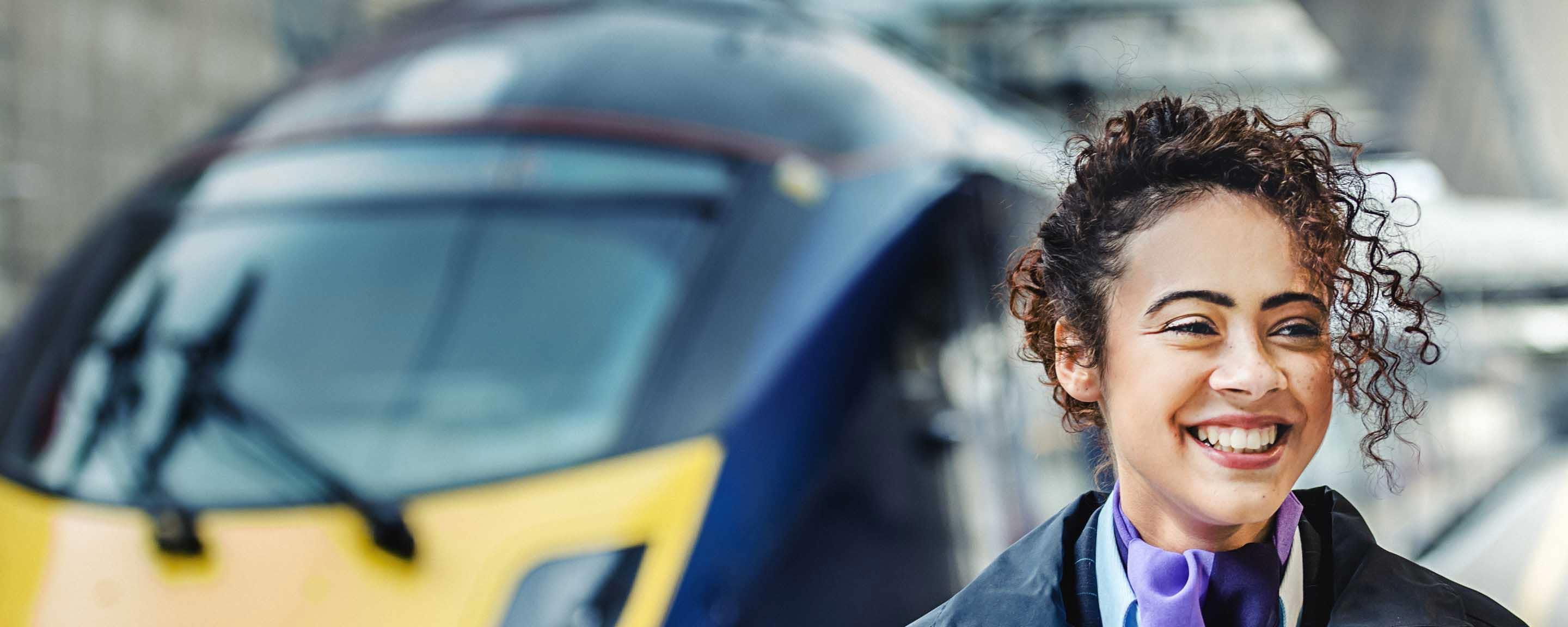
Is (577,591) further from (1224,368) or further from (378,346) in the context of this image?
(1224,368)

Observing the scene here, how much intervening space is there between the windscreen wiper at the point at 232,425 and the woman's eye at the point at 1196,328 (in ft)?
5.84

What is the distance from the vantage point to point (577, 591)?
2369 mm

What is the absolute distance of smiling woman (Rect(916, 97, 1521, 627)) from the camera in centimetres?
91

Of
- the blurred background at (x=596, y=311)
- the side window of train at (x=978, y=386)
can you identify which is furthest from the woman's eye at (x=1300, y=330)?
the side window of train at (x=978, y=386)

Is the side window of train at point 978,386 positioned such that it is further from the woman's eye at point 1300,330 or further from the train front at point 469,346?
the woman's eye at point 1300,330

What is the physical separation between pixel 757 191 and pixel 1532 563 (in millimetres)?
3796

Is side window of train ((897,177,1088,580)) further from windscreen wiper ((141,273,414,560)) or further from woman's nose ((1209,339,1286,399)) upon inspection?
woman's nose ((1209,339,1286,399))

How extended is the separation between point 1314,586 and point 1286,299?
0.21m

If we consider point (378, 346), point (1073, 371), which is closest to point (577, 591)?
point (378, 346)

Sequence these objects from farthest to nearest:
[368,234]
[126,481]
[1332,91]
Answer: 1. [1332,91]
2. [368,234]
3. [126,481]

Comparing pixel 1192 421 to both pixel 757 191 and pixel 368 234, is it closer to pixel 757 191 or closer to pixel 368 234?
pixel 757 191

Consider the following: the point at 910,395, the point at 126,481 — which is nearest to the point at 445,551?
the point at 126,481

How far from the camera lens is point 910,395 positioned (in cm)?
309

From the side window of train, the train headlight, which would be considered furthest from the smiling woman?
the side window of train
